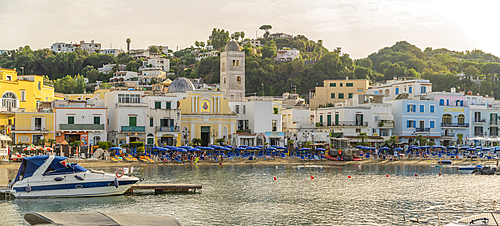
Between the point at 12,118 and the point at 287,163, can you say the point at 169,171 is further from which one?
the point at 12,118

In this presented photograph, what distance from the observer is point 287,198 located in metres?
33.6

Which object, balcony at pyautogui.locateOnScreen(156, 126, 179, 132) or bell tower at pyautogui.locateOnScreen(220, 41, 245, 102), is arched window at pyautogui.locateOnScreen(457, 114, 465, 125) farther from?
balcony at pyautogui.locateOnScreen(156, 126, 179, 132)

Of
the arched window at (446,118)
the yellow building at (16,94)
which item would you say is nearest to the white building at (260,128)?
the arched window at (446,118)

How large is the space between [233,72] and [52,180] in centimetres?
6004

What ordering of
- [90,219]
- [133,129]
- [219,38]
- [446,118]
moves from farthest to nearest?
[219,38] → [446,118] → [133,129] → [90,219]

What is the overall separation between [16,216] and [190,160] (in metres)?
32.8

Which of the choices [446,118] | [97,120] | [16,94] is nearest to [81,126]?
[97,120]

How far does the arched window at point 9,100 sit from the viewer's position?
2584 inches

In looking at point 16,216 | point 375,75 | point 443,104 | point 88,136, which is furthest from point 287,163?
point 375,75

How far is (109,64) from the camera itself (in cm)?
16512

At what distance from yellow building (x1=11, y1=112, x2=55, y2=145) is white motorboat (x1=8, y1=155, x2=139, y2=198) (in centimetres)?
2882

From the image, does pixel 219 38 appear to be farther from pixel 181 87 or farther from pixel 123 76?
pixel 181 87

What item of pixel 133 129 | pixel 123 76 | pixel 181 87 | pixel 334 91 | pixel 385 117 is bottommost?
pixel 133 129

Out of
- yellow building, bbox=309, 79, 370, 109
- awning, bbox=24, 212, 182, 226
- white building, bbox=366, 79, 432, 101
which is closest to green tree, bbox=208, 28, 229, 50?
yellow building, bbox=309, 79, 370, 109
